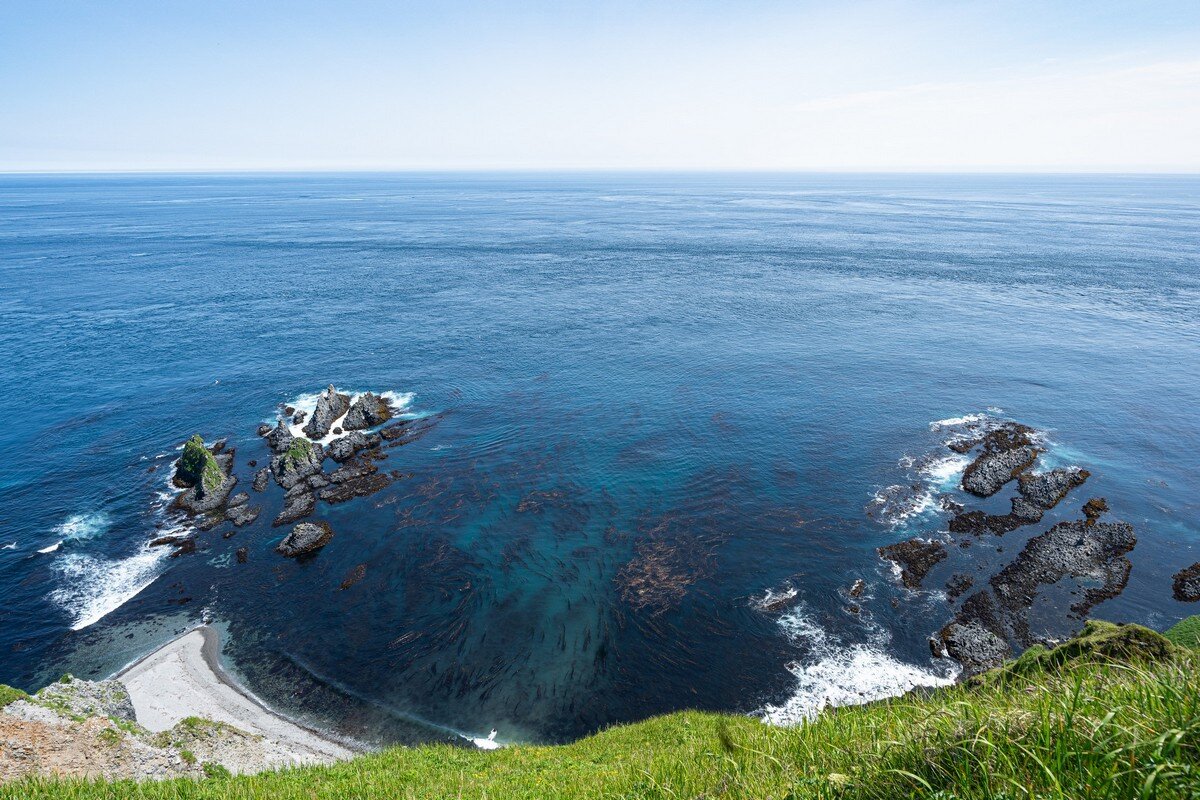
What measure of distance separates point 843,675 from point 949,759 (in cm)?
3001

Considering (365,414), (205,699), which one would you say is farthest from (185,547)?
(365,414)

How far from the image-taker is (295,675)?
37938 millimetres

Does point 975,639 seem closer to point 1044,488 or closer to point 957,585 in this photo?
point 957,585

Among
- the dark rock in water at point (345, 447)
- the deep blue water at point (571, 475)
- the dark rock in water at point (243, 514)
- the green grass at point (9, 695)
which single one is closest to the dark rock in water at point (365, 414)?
the dark rock in water at point (345, 447)

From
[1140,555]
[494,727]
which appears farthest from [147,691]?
[1140,555]

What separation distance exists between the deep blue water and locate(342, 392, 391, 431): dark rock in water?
606 cm

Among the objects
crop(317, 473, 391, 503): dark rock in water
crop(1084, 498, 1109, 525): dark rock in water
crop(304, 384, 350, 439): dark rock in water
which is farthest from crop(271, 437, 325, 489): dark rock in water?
crop(1084, 498, 1109, 525): dark rock in water

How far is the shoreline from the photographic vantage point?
1286 inches

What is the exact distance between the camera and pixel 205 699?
3581cm

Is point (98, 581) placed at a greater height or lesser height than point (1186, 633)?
lesser

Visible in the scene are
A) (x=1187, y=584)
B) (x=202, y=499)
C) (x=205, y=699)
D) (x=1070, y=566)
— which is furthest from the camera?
(x=202, y=499)

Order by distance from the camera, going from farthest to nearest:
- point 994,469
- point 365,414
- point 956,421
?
point 365,414, point 956,421, point 994,469

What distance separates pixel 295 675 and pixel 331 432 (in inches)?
1318

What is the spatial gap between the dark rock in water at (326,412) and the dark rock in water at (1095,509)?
7729 cm
